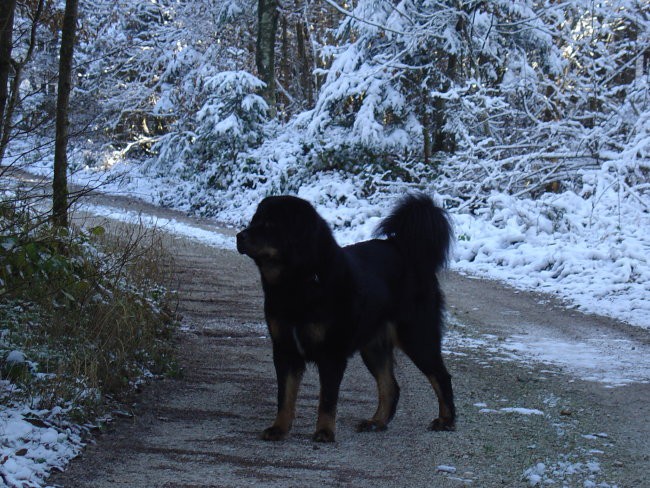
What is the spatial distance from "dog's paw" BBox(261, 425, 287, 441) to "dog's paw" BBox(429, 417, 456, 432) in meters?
1.05

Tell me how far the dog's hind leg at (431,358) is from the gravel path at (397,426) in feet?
0.68

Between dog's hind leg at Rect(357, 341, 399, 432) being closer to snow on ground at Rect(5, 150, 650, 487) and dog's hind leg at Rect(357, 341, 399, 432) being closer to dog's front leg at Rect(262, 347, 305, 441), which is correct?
dog's front leg at Rect(262, 347, 305, 441)

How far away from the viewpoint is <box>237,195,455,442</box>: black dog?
4.75 meters

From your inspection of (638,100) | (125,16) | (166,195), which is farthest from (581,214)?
(125,16)

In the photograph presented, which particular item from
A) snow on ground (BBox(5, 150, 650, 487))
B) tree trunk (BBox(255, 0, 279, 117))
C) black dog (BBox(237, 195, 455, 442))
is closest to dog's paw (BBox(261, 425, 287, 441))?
black dog (BBox(237, 195, 455, 442))

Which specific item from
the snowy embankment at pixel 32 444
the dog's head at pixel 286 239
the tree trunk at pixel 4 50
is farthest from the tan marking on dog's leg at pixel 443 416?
the tree trunk at pixel 4 50

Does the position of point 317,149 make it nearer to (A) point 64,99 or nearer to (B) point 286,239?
(A) point 64,99

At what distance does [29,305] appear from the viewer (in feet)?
20.1

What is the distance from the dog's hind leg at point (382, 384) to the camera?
5180 mm

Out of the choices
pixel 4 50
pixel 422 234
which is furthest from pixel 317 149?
pixel 422 234

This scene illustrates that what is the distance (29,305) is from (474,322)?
4.93 metres

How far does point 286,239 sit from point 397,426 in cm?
157

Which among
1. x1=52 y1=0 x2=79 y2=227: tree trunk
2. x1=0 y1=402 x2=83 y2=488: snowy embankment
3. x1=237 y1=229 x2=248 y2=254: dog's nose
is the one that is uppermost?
x1=52 y1=0 x2=79 y2=227: tree trunk

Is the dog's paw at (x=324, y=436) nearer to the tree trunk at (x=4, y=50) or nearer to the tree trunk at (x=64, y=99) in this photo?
the tree trunk at (x=4, y=50)
